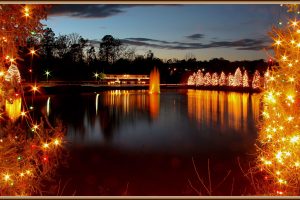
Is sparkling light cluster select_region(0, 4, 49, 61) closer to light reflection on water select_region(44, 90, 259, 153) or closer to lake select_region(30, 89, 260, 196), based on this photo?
lake select_region(30, 89, 260, 196)

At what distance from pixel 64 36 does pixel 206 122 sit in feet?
122

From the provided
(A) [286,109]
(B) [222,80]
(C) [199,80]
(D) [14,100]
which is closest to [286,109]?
(A) [286,109]

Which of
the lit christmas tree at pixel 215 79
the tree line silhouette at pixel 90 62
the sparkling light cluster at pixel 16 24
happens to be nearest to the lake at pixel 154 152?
the sparkling light cluster at pixel 16 24

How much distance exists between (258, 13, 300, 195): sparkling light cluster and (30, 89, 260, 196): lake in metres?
0.58

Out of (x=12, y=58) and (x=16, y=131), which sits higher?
(x=12, y=58)

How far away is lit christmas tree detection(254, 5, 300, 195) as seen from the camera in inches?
190

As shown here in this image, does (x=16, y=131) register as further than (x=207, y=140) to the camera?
No

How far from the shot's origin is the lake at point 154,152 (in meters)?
7.30

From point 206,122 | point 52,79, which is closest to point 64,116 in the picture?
point 206,122

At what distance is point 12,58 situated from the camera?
13.1ft

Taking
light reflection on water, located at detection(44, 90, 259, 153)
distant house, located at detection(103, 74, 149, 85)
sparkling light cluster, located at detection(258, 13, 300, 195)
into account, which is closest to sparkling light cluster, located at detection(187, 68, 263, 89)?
distant house, located at detection(103, 74, 149, 85)

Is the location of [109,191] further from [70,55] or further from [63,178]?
[70,55]

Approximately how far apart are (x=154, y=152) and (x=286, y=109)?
5970 millimetres

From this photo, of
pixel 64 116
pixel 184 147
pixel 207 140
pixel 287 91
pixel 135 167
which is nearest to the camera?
pixel 287 91
